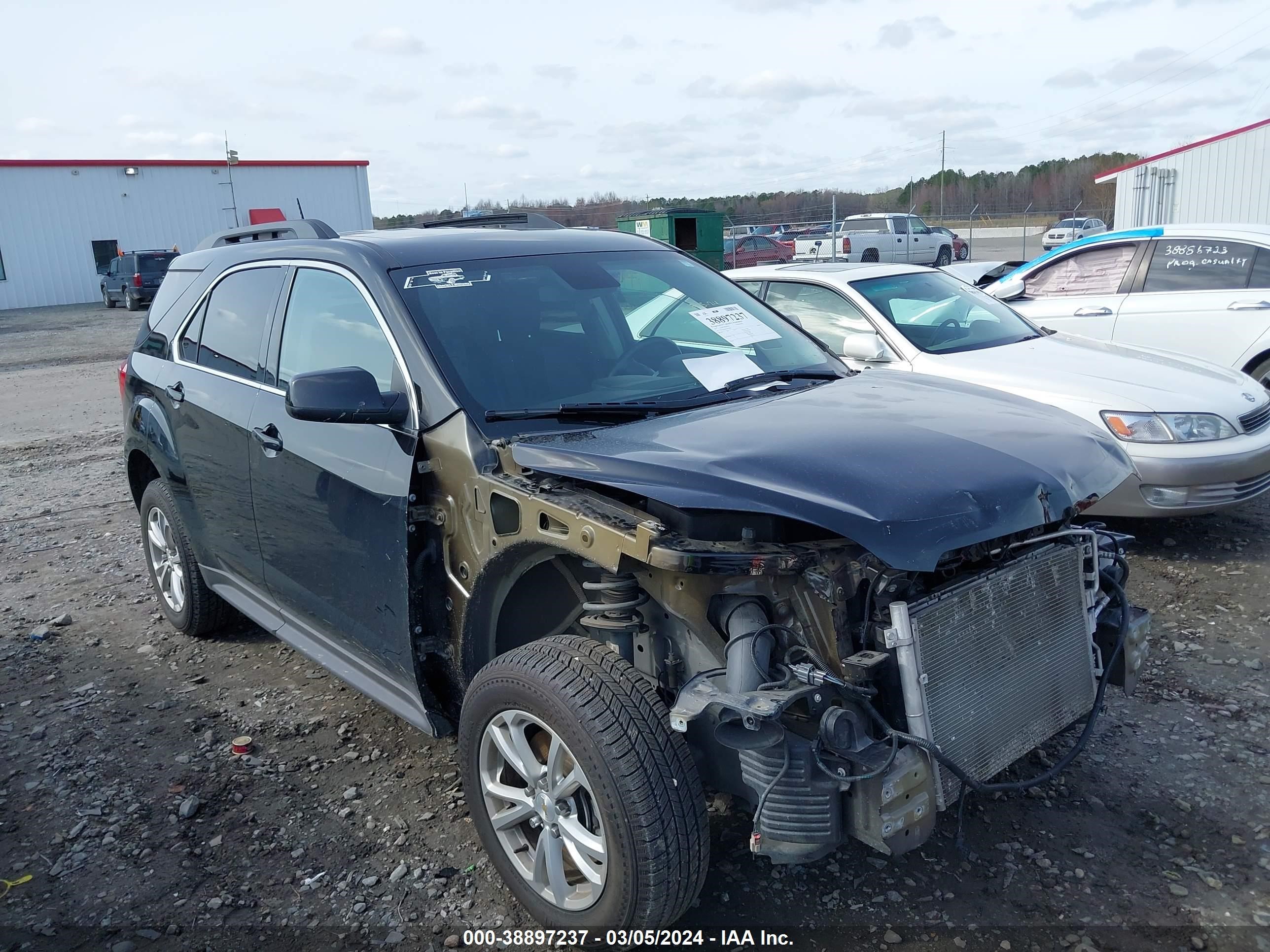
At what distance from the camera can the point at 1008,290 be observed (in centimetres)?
812

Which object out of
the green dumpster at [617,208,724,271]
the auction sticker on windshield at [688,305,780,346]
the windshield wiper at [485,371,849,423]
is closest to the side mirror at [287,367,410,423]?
the windshield wiper at [485,371,849,423]

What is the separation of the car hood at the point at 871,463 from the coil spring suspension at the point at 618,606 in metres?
0.27

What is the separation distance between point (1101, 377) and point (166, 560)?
205 inches

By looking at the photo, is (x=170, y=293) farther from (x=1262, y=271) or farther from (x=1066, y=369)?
(x=1262, y=271)

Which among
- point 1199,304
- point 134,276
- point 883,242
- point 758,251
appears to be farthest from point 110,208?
point 1199,304

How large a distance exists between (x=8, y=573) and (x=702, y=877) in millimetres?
5422

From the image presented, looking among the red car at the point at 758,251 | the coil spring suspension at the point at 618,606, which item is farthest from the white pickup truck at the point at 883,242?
the coil spring suspension at the point at 618,606

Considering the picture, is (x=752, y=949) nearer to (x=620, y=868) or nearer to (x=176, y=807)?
(x=620, y=868)

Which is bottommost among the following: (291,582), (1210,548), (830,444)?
(1210,548)

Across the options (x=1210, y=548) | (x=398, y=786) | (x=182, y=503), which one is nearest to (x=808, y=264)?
(x=1210, y=548)

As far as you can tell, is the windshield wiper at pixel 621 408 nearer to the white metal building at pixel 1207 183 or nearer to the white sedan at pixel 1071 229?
the white metal building at pixel 1207 183

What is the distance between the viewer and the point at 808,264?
24.9 ft

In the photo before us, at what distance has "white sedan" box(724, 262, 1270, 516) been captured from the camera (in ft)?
17.6

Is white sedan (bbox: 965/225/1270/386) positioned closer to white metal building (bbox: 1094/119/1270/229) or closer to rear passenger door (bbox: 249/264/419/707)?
rear passenger door (bbox: 249/264/419/707)
